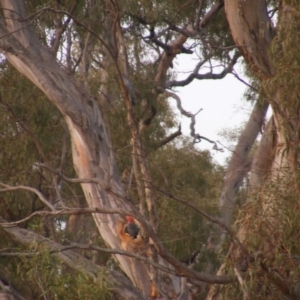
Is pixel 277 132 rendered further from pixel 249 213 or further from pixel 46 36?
pixel 46 36

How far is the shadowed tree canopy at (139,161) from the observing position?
5.91 m

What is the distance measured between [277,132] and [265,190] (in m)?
1.06

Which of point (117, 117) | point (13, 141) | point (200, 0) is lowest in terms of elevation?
point (13, 141)

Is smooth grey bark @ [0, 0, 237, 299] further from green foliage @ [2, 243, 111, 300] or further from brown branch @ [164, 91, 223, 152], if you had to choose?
brown branch @ [164, 91, 223, 152]

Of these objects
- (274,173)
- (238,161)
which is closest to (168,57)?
(238,161)

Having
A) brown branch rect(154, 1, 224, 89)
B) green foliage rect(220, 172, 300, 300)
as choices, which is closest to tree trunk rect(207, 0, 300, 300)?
green foliage rect(220, 172, 300, 300)

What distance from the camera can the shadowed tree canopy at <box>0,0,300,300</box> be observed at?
5914 mm

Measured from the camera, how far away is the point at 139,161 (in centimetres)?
757

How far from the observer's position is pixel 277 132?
22.6 ft

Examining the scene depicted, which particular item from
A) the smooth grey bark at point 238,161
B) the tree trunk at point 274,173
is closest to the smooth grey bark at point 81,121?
the tree trunk at point 274,173

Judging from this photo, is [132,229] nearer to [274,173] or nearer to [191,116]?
[274,173]

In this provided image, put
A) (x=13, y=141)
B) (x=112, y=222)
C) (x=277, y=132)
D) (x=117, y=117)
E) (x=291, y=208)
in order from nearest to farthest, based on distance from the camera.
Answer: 1. (x=291, y=208)
2. (x=277, y=132)
3. (x=112, y=222)
4. (x=13, y=141)
5. (x=117, y=117)

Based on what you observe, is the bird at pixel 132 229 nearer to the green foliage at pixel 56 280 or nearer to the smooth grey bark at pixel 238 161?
the green foliage at pixel 56 280

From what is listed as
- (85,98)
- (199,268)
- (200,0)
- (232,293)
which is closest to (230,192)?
(199,268)
